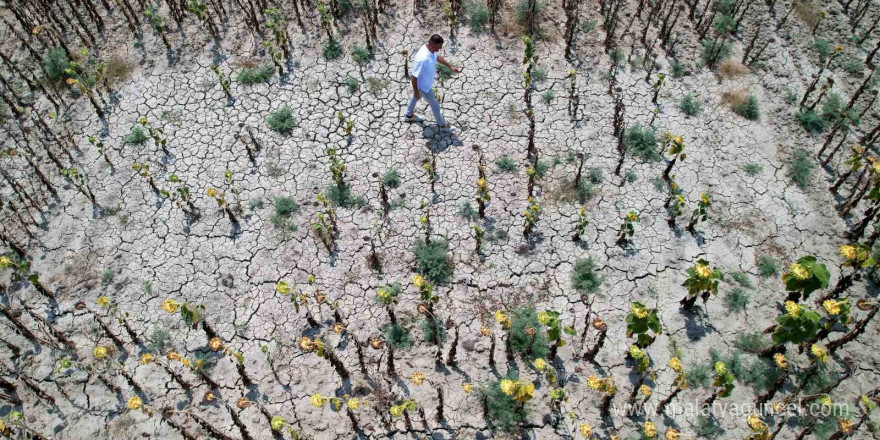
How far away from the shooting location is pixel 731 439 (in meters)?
6.56

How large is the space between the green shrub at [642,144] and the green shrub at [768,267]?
2.16 m

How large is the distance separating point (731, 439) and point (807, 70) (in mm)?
7020

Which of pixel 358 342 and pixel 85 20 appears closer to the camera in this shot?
pixel 358 342

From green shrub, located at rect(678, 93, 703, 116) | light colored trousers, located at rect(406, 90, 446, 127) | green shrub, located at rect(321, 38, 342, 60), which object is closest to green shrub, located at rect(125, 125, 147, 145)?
green shrub, located at rect(321, 38, 342, 60)

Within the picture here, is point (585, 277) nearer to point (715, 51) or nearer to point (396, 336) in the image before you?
point (396, 336)

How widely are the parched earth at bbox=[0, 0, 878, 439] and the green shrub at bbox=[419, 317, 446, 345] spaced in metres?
0.13

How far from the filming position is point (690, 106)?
954cm

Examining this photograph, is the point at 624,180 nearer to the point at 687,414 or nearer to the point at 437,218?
the point at 437,218

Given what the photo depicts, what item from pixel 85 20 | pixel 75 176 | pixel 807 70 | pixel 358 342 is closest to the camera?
pixel 358 342

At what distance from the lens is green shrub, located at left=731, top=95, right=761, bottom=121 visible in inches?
373

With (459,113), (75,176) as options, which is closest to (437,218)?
(459,113)

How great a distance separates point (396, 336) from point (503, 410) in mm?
1639

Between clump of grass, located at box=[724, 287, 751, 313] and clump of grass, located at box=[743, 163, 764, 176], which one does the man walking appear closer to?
clump of grass, located at box=[743, 163, 764, 176]

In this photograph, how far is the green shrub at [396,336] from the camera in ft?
24.0
